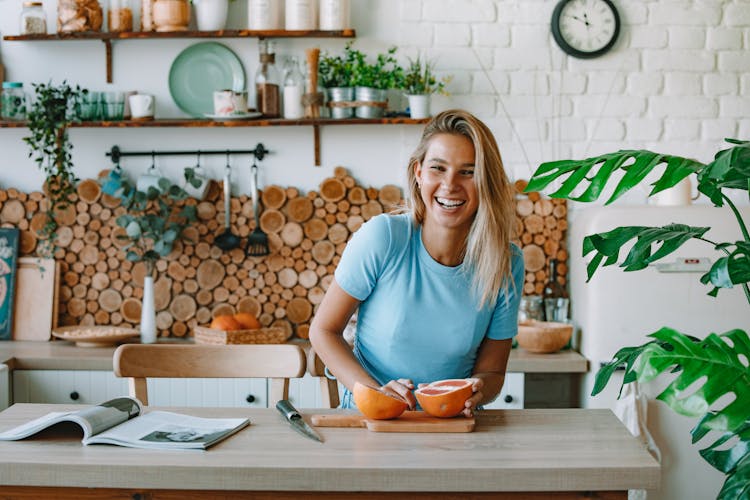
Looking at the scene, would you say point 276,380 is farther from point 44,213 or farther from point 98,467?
point 44,213

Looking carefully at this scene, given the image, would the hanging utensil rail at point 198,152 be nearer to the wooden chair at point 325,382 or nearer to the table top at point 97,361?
the table top at point 97,361

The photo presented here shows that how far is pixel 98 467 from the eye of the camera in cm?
167

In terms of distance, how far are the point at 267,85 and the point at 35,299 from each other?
1.36 m

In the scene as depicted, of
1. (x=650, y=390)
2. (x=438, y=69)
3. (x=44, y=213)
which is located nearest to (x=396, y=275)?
(x=650, y=390)

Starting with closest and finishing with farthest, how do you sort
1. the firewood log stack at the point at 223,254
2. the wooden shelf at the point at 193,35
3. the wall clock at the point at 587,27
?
the wooden shelf at the point at 193,35, the wall clock at the point at 587,27, the firewood log stack at the point at 223,254

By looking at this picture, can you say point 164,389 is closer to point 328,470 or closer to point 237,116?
point 237,116

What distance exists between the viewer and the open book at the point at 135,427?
1.79 meters

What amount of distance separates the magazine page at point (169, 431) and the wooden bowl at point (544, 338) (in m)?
1.77

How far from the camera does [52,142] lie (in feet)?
12.2

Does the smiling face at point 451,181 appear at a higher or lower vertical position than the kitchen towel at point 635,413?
higher

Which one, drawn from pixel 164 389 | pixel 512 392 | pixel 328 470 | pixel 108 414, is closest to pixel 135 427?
pixel 108 414

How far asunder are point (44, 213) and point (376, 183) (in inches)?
57.3

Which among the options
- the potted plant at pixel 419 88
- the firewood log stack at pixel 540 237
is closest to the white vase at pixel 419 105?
the potted plant at pixel 419 88

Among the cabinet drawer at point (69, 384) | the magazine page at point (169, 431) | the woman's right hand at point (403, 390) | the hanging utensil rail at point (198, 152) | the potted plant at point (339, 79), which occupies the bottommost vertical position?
the cabinet drawer at point (69, 384)
